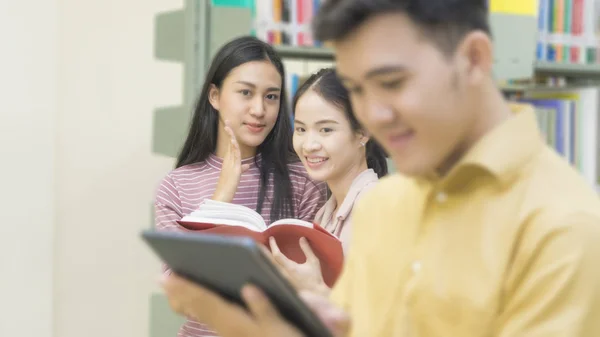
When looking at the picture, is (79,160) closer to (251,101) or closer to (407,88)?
(251,101)

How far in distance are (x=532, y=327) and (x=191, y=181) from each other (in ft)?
4.07

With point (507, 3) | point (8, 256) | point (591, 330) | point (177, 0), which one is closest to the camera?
point (591, 330)

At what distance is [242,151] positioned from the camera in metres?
2.00

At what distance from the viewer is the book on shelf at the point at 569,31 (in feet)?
8.63

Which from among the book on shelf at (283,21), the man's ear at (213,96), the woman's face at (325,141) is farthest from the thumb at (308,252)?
the book on shelf at (283,21)

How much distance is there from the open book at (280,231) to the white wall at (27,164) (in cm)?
179

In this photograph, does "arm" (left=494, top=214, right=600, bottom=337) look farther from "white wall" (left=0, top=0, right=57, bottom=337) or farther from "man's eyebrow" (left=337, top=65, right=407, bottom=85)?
"white wall" (left=0, top=0, right=57, bottom=337)

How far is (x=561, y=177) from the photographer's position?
0.85 meters

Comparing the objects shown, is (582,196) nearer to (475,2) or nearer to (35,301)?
(475,2)

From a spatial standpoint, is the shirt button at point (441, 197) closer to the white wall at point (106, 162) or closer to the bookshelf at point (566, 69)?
the bookshelf at point (566, 69)

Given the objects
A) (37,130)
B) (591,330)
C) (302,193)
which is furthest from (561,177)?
(37,130)

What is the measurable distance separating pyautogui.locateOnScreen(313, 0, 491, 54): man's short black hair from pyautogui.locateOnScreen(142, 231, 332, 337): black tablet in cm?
27

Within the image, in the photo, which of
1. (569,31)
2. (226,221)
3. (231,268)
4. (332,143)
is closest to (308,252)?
(226,221)

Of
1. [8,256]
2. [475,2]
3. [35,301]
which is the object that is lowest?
[35,301]
